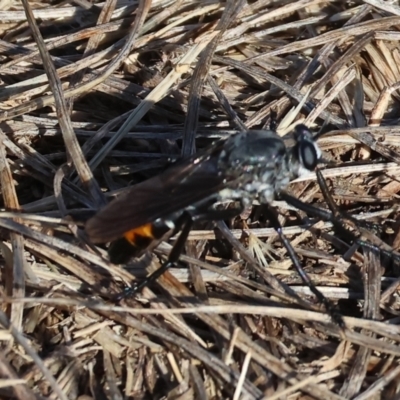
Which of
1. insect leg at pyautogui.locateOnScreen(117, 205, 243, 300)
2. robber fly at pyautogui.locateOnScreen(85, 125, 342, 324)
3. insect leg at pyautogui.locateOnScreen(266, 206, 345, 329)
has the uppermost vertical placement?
robber fly at pyautogui.locateOnScreen(85, 125, 342, 324)

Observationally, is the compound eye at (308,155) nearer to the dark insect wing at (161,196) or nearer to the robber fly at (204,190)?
the robber fly at (204,190)

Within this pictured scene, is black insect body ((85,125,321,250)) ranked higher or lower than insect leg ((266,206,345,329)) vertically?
higher

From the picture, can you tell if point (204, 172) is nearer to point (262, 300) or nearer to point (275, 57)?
point (262, 300)

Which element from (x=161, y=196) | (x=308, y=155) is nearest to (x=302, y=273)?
(x=308, y=155)

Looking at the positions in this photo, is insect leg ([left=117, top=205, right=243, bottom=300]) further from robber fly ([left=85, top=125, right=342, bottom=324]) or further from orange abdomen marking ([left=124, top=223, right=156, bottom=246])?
orange abdomen marking ([left=124, top=223, right=156, bottom=246])

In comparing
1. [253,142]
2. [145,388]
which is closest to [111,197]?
[253,142]

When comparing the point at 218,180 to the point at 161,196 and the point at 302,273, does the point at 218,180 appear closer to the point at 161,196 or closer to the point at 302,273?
the point at 161,196

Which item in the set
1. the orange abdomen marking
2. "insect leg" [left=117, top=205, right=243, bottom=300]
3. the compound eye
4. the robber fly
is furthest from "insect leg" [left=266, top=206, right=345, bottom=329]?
the orange abdomen marking
